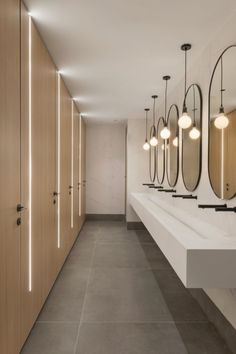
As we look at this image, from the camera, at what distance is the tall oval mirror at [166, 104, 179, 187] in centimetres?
404

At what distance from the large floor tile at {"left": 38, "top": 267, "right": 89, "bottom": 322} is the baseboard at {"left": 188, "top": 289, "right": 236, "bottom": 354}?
1.28 meters

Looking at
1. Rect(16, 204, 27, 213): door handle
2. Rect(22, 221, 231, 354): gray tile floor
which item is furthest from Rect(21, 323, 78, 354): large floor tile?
Rect(16, 204, 27, 213): door handle

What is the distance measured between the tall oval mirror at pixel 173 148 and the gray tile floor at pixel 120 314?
1391 mm

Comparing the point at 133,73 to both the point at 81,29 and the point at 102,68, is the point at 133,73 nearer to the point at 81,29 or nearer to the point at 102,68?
the point at 102,68

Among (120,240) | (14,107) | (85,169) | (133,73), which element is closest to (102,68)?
(133,73)

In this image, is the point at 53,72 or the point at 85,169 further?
the point at 85,169

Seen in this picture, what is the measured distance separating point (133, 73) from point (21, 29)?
1803 millimetres

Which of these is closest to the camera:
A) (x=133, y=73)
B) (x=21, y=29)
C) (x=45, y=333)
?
(x=21, y=29)

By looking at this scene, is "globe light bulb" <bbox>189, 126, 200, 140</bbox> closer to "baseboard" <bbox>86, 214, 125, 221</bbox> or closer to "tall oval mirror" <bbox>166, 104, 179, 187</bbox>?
"tall oval mirror" <bbox>166, 104, 179, 187</bbox>

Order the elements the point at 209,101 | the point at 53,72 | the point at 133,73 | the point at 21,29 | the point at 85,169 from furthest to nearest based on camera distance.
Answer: the point at 85,169 < the point at 133,73 < the point at 53,72 < the point at 209,101 < the point at 21,29

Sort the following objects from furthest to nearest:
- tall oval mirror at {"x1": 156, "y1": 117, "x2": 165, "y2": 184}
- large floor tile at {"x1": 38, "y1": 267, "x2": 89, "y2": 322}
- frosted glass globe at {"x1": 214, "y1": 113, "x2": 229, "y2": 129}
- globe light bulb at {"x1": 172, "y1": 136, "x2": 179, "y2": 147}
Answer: tall oval mirror at {"x1": 156, "y1": 117, "x2": 165, "y2": 184}, globe light bulb at {"x1": 172, "y1": 136, "x2": 179, "y2": 147}, large floor tile at {"x1": 38, "y1": 267, "x2": 89, "y2": 322}, frosted glass globe at {"x1": 214, "y1": 113, "x2": 229, "y2": 129}

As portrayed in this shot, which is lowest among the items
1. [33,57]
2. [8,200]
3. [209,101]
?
[8,200]

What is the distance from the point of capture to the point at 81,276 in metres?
3.66

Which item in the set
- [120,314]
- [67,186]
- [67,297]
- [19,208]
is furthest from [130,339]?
[67,186]
